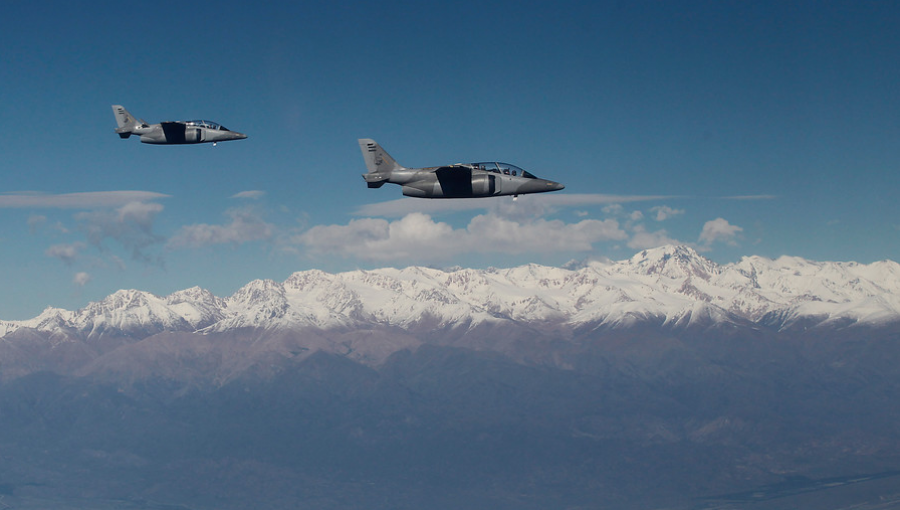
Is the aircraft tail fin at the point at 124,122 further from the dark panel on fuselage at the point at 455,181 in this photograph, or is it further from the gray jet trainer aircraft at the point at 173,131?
the dark panel on fuselage at the point at 455,181

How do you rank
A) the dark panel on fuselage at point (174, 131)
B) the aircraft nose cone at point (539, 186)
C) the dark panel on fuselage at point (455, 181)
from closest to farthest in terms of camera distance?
the dark panel on fuselage at point (455, 181)
the aircraft nose cone at point (539, 186)
the dark panel on fuselage at point (174, 131)

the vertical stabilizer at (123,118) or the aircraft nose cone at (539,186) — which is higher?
the vertical stabilizer at (123,118)

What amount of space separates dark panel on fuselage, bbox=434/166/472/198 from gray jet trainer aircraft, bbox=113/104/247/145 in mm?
36058

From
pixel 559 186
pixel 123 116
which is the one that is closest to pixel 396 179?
pixel 559 186

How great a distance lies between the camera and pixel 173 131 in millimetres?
112125

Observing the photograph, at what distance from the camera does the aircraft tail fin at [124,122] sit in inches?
4542

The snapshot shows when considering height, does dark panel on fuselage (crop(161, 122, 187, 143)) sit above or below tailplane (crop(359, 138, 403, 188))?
above

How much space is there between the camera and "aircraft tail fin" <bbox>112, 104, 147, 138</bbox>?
115 meters

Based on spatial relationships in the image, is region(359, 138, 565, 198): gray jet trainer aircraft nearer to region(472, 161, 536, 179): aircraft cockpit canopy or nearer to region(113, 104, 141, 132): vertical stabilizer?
region(472, 161, 536, 179): aircraft cockpit canopy

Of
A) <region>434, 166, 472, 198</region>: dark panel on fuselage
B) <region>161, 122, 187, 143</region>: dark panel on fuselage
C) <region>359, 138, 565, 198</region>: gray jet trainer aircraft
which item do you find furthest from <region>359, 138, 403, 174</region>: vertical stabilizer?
<region>161, 122, 187, 143</region>: dark panel on fuselage

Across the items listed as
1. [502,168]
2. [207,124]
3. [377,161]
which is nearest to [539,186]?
[502,168]

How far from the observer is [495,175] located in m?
106

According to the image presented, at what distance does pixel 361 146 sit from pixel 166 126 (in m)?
28.9

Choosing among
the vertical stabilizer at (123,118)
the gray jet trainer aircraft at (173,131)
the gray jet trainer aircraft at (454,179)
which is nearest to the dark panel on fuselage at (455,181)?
the gray jet trainer aircraft at (454,179)
